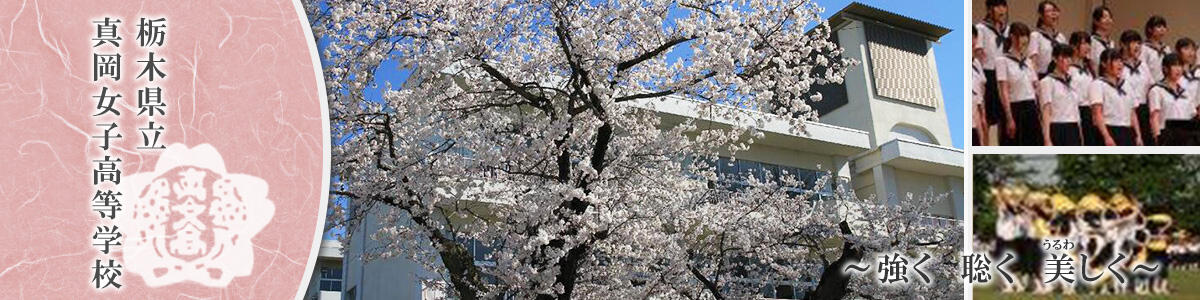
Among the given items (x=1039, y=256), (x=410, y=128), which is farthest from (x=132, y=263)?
(x=1039, y=256)

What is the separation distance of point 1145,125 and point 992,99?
851mm

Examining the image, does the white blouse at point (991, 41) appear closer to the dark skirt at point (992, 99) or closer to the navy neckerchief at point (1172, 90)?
the dark skirt at point (992, 99)

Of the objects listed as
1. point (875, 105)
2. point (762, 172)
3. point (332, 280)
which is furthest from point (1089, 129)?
point (332, 280)

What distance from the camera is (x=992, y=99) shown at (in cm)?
499

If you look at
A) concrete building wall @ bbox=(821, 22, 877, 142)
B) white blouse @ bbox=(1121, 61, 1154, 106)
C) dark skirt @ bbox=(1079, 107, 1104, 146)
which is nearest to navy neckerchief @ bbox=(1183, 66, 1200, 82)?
white blouse @ bbox=(1121, 61, 1154, 106)

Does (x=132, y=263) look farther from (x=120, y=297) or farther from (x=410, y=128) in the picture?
(x=410, y=128)

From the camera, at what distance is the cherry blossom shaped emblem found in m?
4.56

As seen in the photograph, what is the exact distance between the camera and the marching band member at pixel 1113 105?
499 cm

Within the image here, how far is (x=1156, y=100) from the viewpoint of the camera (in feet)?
16.9

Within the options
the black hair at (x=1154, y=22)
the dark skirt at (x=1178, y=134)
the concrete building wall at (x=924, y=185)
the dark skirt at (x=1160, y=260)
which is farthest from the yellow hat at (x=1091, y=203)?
the concrete building wall at (x=924, y=185)

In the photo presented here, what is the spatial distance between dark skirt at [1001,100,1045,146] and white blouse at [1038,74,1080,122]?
64 millimetres

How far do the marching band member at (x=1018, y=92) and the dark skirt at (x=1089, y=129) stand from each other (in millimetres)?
230

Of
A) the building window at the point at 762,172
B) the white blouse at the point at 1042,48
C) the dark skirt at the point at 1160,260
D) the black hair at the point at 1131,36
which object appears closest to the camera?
the dark skirt at the point at 1160,260

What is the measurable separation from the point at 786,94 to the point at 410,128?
3.28 m
